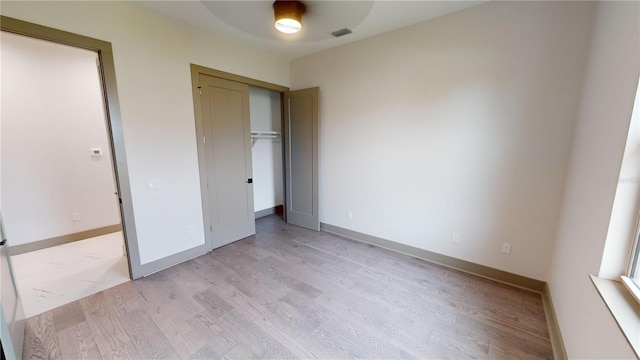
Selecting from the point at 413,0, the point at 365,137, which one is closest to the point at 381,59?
the point at 413,0

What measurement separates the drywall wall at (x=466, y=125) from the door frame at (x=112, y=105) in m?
2.47

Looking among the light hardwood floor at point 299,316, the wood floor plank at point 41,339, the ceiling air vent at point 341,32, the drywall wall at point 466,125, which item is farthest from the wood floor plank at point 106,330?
the ceiling air vent at point 341,32

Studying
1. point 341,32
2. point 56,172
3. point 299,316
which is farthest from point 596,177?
point 56,172

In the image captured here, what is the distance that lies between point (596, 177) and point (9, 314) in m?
3.76

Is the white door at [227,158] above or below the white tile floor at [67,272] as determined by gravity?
above

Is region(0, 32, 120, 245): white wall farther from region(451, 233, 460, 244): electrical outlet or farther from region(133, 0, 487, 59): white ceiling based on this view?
region(451, 233, 460, 244): electrical outlet

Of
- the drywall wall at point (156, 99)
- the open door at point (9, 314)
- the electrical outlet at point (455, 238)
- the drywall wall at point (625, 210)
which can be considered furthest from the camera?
the electrical outlet at point (455, 238)

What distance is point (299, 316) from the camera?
201cm

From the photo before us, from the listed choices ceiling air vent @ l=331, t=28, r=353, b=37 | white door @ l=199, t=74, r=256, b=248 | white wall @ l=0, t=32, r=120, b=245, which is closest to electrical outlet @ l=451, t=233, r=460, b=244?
ceiling air vent @ l=331, t=28, r=353, b=37

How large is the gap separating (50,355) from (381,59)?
4008 mm

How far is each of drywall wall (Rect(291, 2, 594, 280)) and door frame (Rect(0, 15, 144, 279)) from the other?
247 centimetres

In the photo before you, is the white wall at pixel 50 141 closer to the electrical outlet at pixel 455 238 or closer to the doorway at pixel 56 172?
the doorway at pixel 56 172

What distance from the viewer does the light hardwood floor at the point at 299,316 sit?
5.55ft

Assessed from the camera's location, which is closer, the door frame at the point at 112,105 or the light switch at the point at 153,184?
the door frame at the point at 112,105
